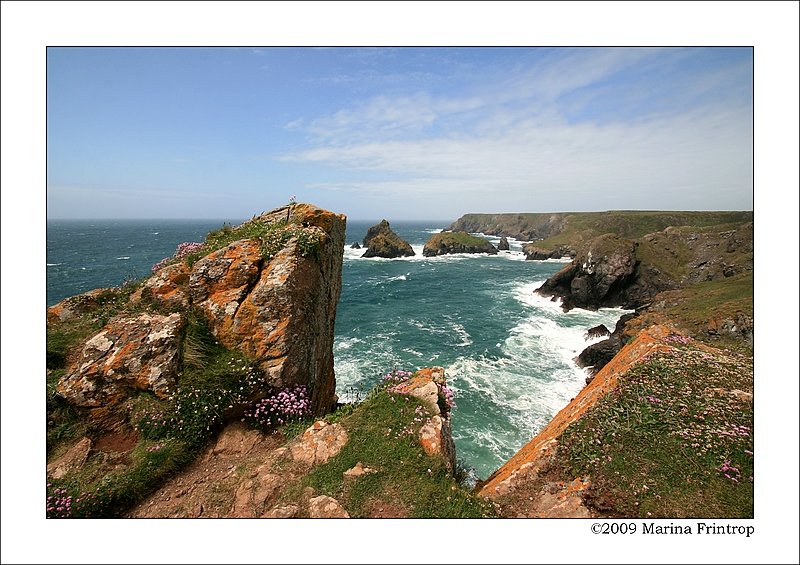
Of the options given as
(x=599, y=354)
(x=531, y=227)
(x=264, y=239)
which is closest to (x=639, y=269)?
(x=599, y=354)

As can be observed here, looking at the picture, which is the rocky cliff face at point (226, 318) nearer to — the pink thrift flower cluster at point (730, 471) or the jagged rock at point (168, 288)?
the jagged rock at point (168, 288)

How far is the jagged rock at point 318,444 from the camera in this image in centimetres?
734

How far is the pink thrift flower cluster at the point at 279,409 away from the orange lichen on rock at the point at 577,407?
5.01 metres

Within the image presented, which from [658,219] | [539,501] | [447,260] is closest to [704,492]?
[539,501]

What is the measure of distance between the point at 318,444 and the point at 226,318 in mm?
4573

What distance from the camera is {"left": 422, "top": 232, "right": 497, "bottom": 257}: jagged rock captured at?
110062mm

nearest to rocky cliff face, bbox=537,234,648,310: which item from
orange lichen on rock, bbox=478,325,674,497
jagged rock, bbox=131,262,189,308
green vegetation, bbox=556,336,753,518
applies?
orange lichen on rock, bbox=478,325,674,497

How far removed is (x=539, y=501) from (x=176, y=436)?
8086 mm

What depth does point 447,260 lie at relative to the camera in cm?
9800

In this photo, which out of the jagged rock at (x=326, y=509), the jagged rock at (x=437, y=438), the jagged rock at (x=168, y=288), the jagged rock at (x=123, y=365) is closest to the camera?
the jagged rock at (x=326, y=509)

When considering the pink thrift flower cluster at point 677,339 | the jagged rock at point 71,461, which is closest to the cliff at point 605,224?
the pink thrift flower cluster at point 677,339

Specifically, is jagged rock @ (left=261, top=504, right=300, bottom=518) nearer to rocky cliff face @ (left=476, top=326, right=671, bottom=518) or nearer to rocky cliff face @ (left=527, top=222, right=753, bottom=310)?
rocky cliff face @ (left=476, top=326, right=671, bottom=518)

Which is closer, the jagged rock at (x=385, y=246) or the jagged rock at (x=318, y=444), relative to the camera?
the jagged rock at (x=318, y=444)

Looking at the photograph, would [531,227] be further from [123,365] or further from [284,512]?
[284,512]
